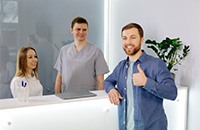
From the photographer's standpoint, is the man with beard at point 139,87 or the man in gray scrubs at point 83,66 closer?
the man with beard at point 139,87

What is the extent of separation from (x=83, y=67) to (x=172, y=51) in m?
0.86

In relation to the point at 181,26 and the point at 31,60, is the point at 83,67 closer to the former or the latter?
the point at 31,60

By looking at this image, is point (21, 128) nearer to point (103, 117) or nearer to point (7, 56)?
point (103, 117)

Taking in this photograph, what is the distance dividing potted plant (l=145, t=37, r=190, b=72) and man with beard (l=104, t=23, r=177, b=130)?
2.45 feet

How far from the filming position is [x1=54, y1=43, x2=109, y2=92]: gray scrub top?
269cm

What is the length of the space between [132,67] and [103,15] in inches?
82.2

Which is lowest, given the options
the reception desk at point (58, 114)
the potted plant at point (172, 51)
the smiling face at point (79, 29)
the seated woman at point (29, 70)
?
the reception desk at point (58, 114)

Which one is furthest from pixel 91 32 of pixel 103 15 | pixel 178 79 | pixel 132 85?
pixel 132 85

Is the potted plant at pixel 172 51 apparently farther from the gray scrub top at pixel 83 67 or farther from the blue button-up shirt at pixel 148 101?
the blue button-up shirt at pixel 148 101

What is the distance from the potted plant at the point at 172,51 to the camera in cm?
249

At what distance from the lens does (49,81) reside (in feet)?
11.3

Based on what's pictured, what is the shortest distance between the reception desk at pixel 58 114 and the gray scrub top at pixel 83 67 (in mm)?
494

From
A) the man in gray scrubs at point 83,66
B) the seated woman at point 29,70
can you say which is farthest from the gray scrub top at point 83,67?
the seated woman at point 29,70

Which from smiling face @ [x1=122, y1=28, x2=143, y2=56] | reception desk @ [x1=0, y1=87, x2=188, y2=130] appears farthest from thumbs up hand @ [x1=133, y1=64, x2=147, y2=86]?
reception desk @ [x1=0, y1=87, x2=188, y2=130]
